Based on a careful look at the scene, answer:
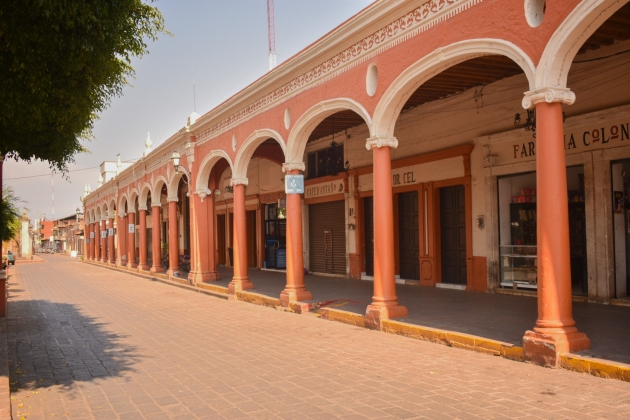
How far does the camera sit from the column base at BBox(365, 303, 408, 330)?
976cm

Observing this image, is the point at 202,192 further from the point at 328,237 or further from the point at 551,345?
the point at 551,345

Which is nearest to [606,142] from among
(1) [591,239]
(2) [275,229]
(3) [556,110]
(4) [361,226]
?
(1) [591,239]

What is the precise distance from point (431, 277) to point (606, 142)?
561 centimetres

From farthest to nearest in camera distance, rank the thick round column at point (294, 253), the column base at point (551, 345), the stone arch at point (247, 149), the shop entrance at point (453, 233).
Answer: the stone arch at point (247, 149) → the shop entrance at point (453, 233) → the thick round column at point (294, 253) → the column base at point (551, 345)

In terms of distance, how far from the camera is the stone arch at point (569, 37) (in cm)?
627

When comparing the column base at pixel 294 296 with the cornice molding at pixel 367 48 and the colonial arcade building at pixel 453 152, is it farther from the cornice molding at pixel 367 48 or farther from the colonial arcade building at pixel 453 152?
the cornice molding at pixel 367 48

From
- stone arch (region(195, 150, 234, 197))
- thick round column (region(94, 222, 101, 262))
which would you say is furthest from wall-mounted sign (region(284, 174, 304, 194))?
thick round column (region(94, 222, 101, 262))

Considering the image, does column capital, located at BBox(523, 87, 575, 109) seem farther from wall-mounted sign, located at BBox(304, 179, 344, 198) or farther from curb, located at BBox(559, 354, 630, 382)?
wall-mounted sign, located at BBox(304, 179, 344, 198)

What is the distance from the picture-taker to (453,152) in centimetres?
1370

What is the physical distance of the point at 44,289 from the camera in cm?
2072

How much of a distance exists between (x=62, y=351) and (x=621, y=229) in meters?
9.45

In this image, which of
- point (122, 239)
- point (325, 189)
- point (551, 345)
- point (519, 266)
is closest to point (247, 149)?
point (325, 189)

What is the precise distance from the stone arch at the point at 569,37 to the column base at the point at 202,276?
1455 cm

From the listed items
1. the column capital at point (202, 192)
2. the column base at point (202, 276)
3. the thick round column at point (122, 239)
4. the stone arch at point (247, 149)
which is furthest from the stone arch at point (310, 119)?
the thick round column at point (122, 239)
